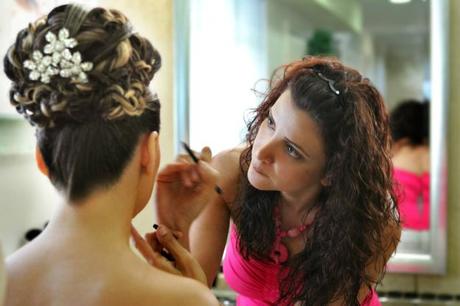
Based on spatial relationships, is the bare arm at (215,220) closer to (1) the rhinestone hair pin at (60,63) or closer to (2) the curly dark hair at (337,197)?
(2) the curly dark hair at (337,197)

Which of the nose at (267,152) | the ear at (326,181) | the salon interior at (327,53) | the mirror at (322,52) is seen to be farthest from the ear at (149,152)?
the mirror at (322,52)

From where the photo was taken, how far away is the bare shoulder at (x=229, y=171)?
122cm

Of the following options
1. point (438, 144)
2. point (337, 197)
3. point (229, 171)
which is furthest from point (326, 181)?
point (438, 144)

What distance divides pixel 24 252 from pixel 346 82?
1.90 feet

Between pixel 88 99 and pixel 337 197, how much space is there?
54 cm

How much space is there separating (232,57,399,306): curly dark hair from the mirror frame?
0.46m

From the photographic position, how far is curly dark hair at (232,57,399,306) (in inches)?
39.2

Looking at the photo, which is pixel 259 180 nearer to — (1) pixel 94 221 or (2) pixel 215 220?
(2) pixel 215 220

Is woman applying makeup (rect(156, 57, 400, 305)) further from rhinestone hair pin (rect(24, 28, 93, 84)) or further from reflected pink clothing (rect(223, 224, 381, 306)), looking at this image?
rhinestone hair pin (rect(24, 28, 93, 84))

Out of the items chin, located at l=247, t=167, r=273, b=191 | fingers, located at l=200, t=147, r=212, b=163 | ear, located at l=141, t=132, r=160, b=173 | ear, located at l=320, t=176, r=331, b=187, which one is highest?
ear, located at l=141, t=132, r=160, b=173

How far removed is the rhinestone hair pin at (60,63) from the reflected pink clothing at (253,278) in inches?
25.7

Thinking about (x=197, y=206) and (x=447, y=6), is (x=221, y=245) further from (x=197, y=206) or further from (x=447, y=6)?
(x=447, y=6)

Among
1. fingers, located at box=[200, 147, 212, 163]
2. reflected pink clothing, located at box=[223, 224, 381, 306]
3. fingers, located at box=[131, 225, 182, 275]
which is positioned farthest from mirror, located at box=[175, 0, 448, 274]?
fingers, located at box=[131, 225, 182, 275]

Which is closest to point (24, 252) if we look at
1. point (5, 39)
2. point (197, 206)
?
point (197, 206)
